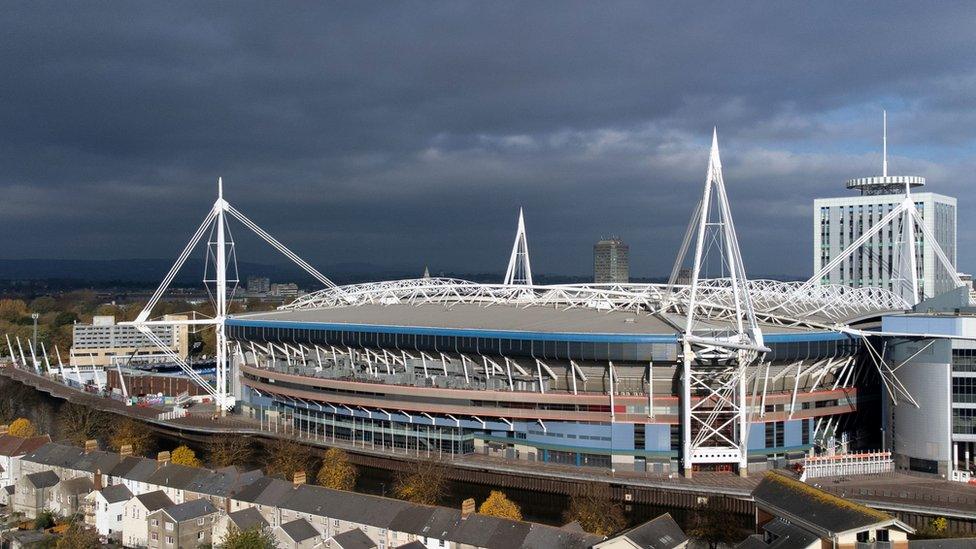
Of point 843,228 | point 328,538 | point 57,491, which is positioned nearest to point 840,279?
point 843,228

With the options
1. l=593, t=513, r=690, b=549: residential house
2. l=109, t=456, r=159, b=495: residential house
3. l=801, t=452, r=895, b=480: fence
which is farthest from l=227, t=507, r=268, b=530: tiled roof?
l=801, t=452, r=895, b=480: fence

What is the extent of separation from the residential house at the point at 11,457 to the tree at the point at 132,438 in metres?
8.44

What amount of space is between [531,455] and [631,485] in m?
10.5

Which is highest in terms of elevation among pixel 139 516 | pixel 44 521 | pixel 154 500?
pixel 154 500

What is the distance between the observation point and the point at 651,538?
39094 millimetres

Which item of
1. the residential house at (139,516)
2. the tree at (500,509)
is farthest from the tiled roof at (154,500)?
the tree at (500,509)

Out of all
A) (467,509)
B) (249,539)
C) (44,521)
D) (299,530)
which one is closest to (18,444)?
(44,521)

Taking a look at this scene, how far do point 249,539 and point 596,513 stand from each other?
19119 mm

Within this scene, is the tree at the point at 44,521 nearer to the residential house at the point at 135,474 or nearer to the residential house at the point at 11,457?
the residential house at the point at 135,474

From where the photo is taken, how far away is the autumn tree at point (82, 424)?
7119cm

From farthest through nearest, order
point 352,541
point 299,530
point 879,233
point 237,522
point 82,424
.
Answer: point 879,233
point 82,424
point 237,522
point 299,530
point 352,541

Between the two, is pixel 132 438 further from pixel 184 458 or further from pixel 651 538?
pixel 651 538

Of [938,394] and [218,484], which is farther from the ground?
[938,394]

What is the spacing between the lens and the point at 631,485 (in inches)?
2226
